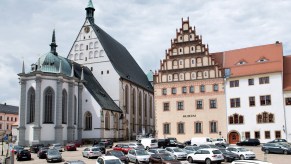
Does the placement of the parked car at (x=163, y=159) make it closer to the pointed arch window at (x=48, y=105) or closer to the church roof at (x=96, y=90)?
the pointed arch window at (x=48, y=105)

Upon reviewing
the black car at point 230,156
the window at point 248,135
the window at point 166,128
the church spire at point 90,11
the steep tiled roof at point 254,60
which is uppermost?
the church spire at point 90,11

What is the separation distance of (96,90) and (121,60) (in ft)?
66.4

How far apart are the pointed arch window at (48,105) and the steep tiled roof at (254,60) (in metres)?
33.2

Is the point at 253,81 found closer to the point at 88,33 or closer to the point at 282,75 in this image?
the point at 282,75

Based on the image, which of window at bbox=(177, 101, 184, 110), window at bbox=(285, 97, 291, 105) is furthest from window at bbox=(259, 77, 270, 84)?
window at bbox=(177, 101, 184, 110)

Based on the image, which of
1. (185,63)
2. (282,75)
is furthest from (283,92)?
(185,63)

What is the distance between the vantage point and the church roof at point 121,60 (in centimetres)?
8641

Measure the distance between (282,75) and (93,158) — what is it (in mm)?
32657

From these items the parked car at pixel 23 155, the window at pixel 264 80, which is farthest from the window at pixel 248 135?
the parked car at pixel 23 155

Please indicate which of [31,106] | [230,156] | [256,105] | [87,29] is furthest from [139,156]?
[87,29]

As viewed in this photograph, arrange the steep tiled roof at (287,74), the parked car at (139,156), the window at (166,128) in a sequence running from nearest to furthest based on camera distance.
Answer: the parked car at (139,156), the steep tiled roof at (287,74), the window at (166,128)

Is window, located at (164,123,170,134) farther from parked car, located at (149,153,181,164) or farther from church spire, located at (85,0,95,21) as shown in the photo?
church spire, located at (85,0,95,21)

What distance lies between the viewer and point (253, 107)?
54.4 m

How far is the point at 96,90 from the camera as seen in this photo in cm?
7812
